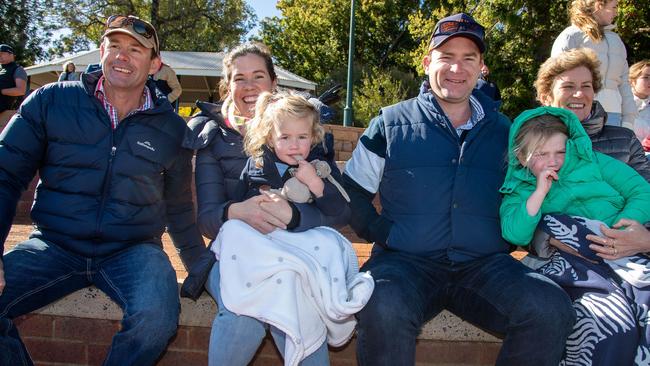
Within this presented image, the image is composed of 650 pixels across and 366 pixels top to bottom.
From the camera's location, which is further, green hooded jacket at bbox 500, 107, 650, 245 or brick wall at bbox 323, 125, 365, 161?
brick wall at bbox 323, 125, 365, 161

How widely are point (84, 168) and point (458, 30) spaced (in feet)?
6.79

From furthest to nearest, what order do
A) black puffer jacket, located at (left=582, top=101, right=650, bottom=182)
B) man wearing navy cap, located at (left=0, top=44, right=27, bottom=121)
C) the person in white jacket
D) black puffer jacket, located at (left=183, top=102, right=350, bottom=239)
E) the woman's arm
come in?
man wearing navy cap, located at (left=0, top=44, right=27, bottom=121)
the person in white jacket
black puffer jacket, located at (left=582, top=101, right=650, bottom=182)
black puffer jacket, located at (left=183, top=102, right=350, bottom=239)
the woman's arm

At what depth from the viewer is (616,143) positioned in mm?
3105

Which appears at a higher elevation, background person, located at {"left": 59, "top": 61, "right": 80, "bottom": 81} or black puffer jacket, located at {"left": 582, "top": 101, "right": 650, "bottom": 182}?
background person, located at {"left": 59, "top": 61, "right": 80, "bottom": 81}

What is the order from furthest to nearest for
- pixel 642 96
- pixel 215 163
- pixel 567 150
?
pixel 642 96 → pixel 215 163 → pixel 567 150

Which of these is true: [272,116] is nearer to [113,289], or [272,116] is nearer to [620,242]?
[113,289]

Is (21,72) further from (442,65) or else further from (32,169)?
(442,65)

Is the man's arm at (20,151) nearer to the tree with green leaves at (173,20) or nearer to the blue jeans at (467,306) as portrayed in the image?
the blue jeans at (467,306)

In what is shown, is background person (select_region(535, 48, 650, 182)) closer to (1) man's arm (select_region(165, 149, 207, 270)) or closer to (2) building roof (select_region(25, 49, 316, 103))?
(1) man's arm (select_region(165, 149, 207, 270))

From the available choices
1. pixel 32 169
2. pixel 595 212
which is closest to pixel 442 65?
pixel 595 212

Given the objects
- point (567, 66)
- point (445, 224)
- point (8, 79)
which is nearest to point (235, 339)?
point (445, 224)

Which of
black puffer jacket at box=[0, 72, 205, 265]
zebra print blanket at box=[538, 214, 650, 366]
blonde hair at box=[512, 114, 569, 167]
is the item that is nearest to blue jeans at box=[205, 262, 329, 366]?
black puffer jacket at box=[0, 72, 205, 265]

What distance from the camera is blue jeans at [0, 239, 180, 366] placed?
7.90 ft

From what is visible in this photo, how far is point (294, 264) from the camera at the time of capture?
243 cm
